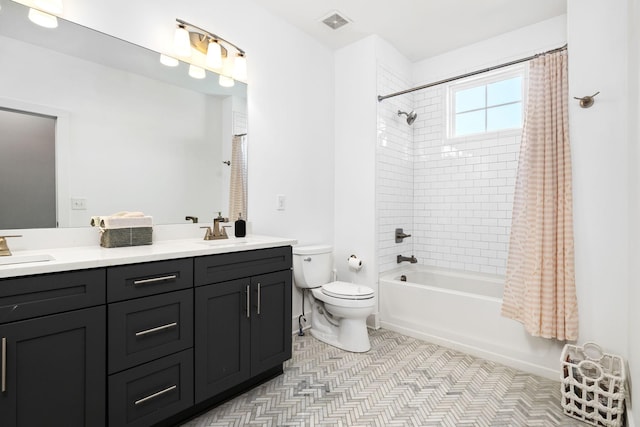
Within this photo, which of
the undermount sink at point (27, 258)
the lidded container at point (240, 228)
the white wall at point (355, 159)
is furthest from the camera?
the white wall at point (355, 159)

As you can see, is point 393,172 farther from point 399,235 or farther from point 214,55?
point 214,55

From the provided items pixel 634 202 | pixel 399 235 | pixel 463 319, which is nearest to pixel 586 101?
pixel 634 202

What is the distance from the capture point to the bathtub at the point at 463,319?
7.10 ft

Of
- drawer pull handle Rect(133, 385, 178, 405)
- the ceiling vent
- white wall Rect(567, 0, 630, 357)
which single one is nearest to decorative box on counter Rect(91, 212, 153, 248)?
drawer pull handle Rect(133, 385, 178, 405)

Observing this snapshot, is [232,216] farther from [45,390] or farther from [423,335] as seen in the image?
[423,335]

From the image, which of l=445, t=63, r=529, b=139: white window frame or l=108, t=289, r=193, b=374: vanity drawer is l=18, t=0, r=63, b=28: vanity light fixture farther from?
l=445, t=63, r=529, b=139: white window frame

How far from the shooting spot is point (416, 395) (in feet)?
6.29

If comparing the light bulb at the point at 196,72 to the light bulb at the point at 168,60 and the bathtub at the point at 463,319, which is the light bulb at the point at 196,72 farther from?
the bathtub at the point at 463,319

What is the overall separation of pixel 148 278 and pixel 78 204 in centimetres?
68

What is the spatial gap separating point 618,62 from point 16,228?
3.25 metres

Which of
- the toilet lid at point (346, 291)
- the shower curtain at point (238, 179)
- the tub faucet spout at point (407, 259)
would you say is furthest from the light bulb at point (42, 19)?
the tub faucet spout at point (407, 259)

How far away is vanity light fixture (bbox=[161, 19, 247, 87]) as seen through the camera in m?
2.05

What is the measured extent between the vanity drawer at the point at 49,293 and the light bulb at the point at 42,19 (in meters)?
1.29

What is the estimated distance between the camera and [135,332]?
4.62 feet
